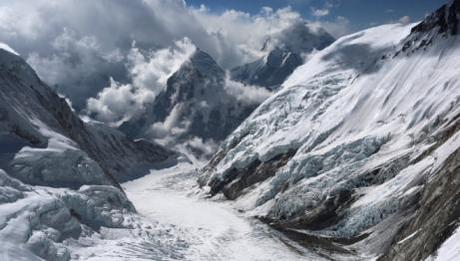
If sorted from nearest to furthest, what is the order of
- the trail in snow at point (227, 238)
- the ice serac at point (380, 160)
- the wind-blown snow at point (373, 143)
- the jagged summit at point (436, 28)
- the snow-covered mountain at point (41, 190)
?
the snow-covered mountain at point (41, 190), the trail in snow at point (227, 238), the ice serac at point (380, 160), the wind-blown snow at point (373, 143), the jagged summit at point (436, 28)

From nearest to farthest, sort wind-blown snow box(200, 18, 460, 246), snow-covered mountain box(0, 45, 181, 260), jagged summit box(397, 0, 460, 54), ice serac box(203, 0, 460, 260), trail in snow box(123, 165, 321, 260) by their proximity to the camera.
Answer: snow-covered mountain box(0, 45, 181, 260) → trail in snow box(123, 165, 321, 260) → ice serac box(203, 0, 460, 260) → wind-blown snow box(200, 18, 460, 246) → jagged summit box(397, 0, 460, 54)

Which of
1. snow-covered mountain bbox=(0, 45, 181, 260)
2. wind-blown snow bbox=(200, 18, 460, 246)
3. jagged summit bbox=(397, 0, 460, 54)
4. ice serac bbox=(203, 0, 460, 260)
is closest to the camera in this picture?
snow-covered mountain bbox=(0, 45, 181, 260)

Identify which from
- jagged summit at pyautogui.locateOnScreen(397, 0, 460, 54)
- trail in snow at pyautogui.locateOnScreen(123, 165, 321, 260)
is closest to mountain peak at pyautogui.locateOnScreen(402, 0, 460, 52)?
jagged summit at pyautogui.locateOnScreen(397, 0, 460, 54)

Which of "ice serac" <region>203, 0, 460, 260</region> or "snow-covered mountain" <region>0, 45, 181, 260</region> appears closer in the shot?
"snow-covered mountain" <region>0, 45, 181, 260</region>

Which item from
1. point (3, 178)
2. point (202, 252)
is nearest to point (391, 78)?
point (202, 252)

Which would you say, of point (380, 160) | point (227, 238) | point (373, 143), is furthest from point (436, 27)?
point (227, 238)

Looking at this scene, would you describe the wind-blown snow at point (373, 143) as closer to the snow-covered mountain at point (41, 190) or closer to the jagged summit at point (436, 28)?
the jagged summit at point (436, 28)

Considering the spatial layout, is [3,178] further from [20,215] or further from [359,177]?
[359,177]

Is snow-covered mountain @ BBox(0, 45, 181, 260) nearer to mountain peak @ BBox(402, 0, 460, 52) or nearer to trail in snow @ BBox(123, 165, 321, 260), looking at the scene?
trail in snow @ BBox(123, 165, 321, 260)

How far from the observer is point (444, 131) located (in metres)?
119

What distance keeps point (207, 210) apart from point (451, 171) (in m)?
105

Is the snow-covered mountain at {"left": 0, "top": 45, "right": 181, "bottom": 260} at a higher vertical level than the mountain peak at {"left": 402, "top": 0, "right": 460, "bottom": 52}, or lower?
lower

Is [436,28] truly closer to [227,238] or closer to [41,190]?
[227,238]

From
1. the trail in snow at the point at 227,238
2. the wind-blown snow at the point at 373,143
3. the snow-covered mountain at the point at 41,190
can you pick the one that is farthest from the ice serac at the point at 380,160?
the snow-covered mountain at the point at 41,190
